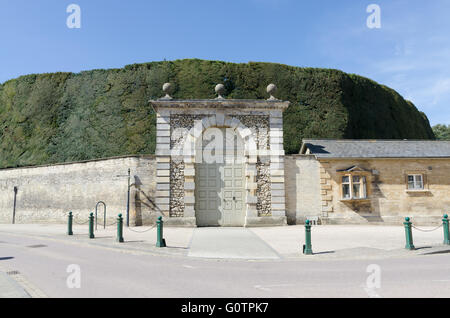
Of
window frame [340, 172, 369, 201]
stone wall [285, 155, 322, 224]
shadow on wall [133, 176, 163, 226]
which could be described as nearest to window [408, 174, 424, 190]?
window frame [340, 172, 369, 201]

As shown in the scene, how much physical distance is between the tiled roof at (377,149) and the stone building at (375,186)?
0.05m

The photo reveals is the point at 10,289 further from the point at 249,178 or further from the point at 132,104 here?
the point at 132,104

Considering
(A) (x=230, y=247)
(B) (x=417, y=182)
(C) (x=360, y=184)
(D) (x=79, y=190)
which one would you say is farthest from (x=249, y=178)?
(D) (x=79, y=190)

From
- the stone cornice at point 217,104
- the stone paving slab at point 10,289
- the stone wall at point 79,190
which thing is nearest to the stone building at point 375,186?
the stone cornice at point 217,104

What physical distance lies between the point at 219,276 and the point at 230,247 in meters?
3.08

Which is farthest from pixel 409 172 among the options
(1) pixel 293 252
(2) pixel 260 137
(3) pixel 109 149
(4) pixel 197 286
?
(3) pixel 109 149

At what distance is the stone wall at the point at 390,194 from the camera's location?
46.2ft

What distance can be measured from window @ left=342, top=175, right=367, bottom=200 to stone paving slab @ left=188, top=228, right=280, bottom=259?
583cm

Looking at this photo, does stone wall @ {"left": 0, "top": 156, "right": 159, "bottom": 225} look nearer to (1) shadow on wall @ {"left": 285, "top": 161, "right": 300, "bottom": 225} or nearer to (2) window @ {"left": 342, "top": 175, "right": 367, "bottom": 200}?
(1) shadow on wall @ {"left": 285, "top": 161, "right": 300, "bottom": 225}

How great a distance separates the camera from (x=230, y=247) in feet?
28.2

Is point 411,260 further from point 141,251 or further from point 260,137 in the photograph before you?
point 260,137

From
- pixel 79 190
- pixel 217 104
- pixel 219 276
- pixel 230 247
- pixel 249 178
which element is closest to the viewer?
pixel 219 276

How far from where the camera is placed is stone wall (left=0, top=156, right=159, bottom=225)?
45.6 ft
